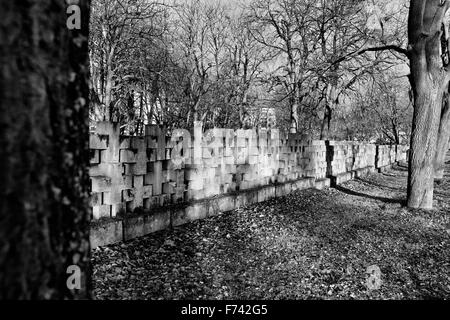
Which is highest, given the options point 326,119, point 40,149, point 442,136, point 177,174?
point 326,119

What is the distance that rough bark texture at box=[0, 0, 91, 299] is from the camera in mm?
1153

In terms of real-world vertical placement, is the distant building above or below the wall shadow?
above

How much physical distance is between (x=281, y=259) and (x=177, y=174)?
2.45 meters

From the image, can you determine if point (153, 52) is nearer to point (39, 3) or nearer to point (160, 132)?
point (160, 132)

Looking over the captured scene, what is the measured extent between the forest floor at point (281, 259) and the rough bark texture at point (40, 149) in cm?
215

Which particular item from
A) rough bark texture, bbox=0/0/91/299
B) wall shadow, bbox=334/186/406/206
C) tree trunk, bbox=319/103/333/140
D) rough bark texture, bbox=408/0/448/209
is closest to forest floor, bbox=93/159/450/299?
rough bark texture, bbox=408/0/448/209

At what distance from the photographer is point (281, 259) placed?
15.4 ft

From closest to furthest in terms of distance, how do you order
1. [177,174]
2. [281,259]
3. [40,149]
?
[40,149]
[281,259]
[177,174]

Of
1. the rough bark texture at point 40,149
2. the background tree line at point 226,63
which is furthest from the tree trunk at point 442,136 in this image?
the rough bark texture at point 40,149

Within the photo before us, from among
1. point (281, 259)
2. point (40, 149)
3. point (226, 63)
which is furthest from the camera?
point (226, 63)

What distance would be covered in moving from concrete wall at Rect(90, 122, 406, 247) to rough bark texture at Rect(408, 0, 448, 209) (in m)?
3.67

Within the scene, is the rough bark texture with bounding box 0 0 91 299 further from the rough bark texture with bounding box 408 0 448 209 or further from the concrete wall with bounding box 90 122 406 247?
the rough bark texture with bounding box 408 0 448 209

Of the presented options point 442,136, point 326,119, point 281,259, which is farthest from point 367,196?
point 326,119

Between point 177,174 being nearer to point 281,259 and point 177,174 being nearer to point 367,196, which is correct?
point 281,259
